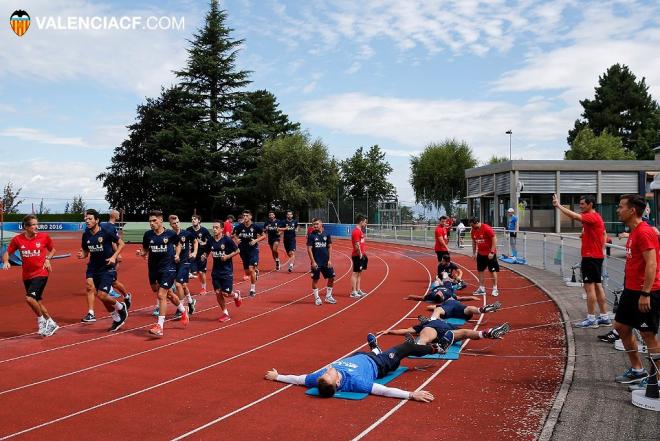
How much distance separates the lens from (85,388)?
21.9 ft

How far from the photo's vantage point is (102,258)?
10.2 metres

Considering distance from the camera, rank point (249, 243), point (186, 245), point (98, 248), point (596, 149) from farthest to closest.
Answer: point (596, 149) < point (249, 243) < point (186, 245) < point (98, 248)

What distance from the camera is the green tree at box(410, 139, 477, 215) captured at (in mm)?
60094

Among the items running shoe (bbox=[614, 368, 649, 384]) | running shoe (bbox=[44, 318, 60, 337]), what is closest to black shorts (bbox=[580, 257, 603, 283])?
running shoe (bbox=[614, 368, 649, 384])

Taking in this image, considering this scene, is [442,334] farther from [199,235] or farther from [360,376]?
[199,235]

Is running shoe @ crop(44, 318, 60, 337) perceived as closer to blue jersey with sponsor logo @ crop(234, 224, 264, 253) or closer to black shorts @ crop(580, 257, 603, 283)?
blue jersey with sponsor logo @ crop(234, 224, 264, 253)

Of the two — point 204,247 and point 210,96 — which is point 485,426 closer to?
point 204,247

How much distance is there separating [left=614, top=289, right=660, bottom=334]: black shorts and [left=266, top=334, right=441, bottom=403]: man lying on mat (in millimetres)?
2153

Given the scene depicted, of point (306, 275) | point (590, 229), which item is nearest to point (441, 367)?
point (590, 229)

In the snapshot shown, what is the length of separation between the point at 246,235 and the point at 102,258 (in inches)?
182

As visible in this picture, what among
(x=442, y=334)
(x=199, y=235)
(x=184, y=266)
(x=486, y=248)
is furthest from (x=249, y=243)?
(x=442, y=334)

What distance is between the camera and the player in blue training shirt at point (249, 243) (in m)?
13.9

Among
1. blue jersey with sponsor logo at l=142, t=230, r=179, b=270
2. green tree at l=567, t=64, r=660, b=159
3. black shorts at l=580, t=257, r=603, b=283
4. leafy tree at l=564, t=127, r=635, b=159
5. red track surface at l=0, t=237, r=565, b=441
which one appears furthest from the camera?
green tree at l=567, t=64, r=660, b=159

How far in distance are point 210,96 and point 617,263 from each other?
45884mm
